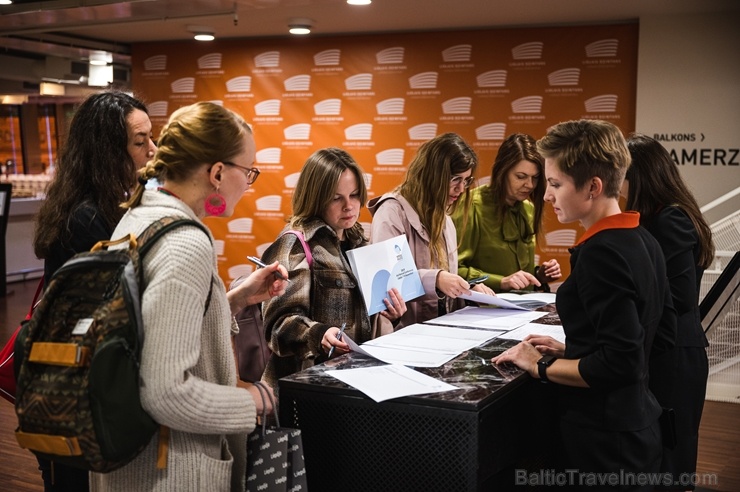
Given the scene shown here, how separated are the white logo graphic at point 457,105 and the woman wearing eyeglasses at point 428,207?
156 inches

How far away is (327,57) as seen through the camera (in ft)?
25.6

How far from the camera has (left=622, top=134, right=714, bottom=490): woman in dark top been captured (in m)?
2.82

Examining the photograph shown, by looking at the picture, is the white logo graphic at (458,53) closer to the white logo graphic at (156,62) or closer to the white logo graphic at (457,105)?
the white logo graphic at (457,105)

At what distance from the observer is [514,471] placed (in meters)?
2.35

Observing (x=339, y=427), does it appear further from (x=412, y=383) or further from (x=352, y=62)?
(x=352, y=62)

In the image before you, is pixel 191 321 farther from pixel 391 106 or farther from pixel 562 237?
pixel 391 106

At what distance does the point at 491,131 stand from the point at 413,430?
5643mm

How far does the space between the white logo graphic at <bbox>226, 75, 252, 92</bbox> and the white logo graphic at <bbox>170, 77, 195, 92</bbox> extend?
1.48ft

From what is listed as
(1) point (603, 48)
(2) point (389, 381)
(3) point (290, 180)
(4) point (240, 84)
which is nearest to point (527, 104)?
Result: (1) point (603, 48)

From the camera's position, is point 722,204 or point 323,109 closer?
point 722,204

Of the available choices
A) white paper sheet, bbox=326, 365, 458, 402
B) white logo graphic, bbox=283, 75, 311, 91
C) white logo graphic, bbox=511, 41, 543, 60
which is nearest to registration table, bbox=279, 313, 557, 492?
white paper sheet, bbox=326, 365, 458, 402

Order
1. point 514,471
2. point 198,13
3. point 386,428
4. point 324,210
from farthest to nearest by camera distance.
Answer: point 198,13
point 324,210
point 514,471
point 386,428

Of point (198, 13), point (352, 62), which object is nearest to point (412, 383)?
point (198, 13)

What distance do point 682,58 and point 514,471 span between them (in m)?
5.09
